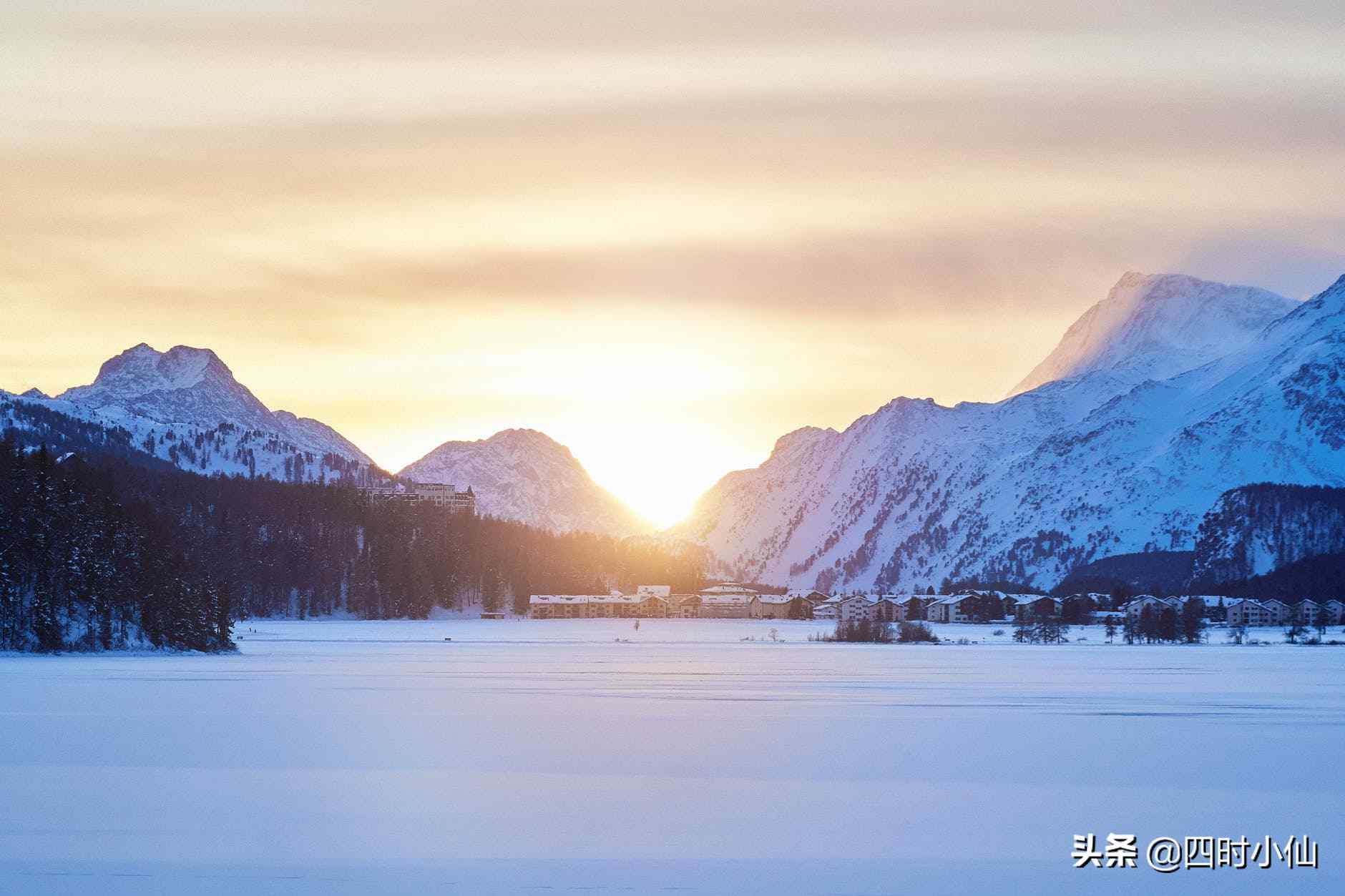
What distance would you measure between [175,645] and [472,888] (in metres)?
102

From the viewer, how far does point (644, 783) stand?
41844 mm

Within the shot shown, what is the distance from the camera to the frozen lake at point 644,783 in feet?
97.4

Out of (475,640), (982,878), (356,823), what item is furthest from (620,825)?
(475,640)

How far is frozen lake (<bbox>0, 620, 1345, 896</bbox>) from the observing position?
29.7m

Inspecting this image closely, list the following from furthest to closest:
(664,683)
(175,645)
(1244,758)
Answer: (175,645) < (664,683) < (1244,758)

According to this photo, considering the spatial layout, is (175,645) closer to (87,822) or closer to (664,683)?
(664,683)

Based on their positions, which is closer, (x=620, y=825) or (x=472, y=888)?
(x=472, y=888)

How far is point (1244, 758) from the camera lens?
46.7m
